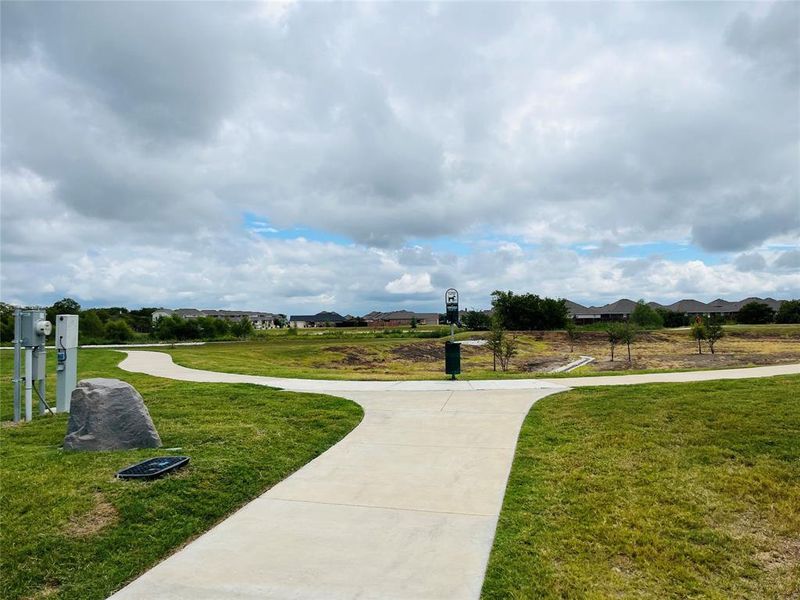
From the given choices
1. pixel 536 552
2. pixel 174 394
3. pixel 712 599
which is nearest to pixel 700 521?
pixel 712 599

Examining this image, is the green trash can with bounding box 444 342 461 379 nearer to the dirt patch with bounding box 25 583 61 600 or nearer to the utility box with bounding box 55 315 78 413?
the utility box with bounding box 55 315 78 413

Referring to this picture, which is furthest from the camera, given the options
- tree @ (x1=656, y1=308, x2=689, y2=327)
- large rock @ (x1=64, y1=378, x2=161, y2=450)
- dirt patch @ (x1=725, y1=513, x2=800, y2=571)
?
tree @ (x1=656, y1=308, x2=689, y2=327)

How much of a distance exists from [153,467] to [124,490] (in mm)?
560

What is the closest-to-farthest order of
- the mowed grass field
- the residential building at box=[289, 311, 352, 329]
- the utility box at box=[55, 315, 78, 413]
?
the utility box at box=[55, 315, 78, 413] → the mowed grass field → the residential building at box=[289, 311, 352, 329]

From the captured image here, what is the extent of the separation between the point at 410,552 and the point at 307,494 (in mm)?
1638

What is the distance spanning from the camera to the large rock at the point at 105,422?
626 cm

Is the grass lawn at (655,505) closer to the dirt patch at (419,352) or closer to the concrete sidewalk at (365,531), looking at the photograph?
the concrete sidewalk at (365,531)

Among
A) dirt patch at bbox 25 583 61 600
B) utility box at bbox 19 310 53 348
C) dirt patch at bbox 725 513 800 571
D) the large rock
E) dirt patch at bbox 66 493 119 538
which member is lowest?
dirt patch at bbox 25 583 61 600

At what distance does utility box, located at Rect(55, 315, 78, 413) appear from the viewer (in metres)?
8.84

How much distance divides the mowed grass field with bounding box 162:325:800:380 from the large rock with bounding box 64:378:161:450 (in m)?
7.64

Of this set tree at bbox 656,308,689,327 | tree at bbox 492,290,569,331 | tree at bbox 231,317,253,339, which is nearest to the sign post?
tree at bbox 231,317,253,339

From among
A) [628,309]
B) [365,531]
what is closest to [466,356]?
[365,531]

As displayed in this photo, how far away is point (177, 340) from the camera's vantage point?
49.9 metres

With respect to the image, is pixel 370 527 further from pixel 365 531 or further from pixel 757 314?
pixel 757 314
